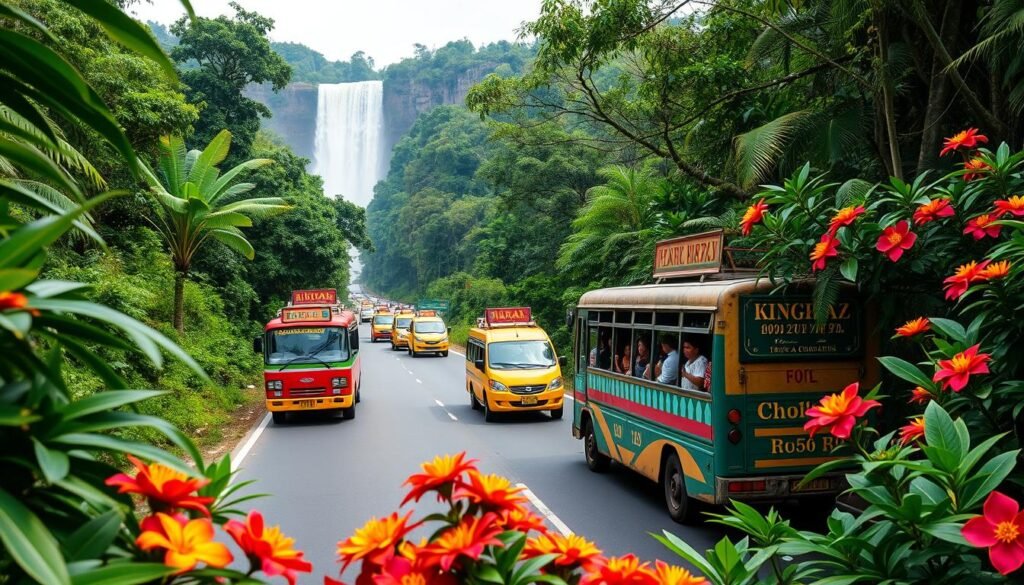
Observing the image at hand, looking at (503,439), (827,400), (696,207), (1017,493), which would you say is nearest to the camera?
(827,400)

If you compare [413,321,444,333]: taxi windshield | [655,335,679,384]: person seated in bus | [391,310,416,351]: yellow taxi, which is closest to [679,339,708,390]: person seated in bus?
[655,335,679,384]: person seated in bus

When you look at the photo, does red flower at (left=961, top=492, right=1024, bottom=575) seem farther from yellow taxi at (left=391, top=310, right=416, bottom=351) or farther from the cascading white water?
the cascading white water

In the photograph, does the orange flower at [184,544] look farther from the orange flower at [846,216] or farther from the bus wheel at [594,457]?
the bus wheel at [594,457]

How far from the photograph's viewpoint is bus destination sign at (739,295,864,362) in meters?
7.68

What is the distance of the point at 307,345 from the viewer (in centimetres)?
1695

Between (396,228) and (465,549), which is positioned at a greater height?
(396,228)

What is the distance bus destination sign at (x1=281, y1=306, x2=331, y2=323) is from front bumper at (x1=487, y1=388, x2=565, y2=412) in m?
3.83

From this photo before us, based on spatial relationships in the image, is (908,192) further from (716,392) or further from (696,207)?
(696,207)

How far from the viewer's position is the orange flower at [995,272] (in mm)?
4297

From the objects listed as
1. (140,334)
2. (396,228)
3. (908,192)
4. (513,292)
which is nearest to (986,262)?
(908,192)

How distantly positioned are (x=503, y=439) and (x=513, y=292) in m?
20.2

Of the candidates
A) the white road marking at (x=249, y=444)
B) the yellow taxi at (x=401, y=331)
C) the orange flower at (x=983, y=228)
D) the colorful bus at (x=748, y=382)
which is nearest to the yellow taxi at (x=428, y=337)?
the yellow taxi at (x=401, y=331)

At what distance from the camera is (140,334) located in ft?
5.25

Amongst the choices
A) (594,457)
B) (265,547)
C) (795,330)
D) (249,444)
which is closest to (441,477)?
(265,547)
